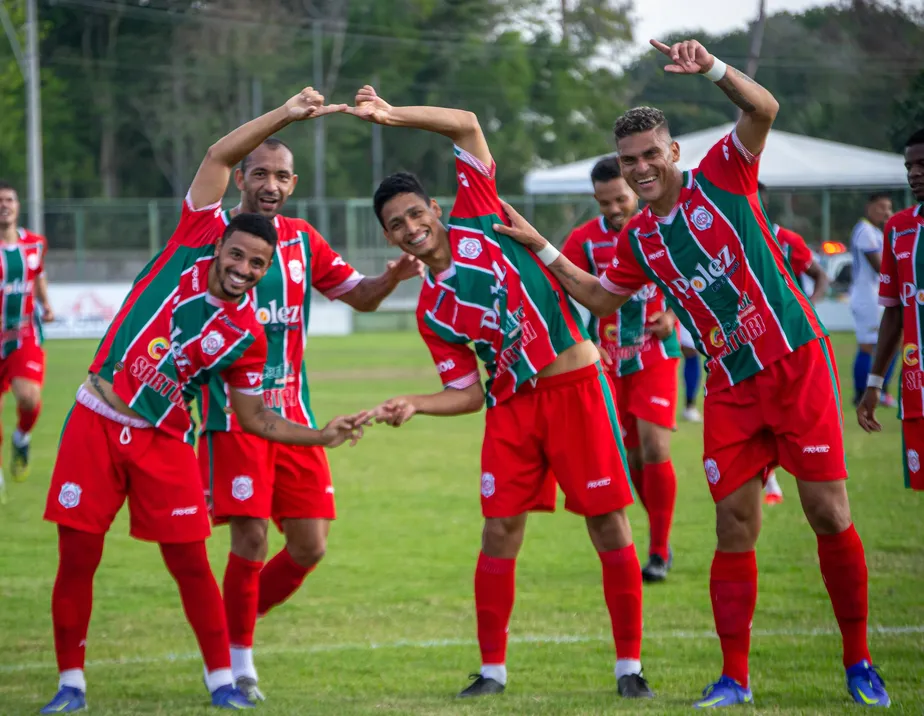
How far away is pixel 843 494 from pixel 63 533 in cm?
326

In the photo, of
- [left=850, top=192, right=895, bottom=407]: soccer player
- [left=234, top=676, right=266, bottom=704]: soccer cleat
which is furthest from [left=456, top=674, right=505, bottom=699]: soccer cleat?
[left=850, top=192, right=895, bottom=407]: soccer player

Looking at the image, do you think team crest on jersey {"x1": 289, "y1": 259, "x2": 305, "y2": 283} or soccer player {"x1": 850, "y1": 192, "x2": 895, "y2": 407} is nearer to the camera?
team crest on jersey {"x1": 289, "y1": 259, "x2": 305, "y2": 283}

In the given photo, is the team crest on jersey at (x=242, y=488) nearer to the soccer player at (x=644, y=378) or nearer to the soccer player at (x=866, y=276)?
the soccer player at (x=644, y=378)

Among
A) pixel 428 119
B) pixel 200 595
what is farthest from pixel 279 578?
pixel 428 119

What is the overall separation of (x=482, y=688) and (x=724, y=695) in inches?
42.0

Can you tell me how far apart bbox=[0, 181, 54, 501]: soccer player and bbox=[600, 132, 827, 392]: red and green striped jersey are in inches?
299

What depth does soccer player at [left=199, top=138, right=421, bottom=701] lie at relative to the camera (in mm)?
6008

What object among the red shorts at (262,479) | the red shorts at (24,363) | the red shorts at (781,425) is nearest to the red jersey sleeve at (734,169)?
the red shorts at (781,425)

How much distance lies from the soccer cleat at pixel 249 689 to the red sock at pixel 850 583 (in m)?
2.50

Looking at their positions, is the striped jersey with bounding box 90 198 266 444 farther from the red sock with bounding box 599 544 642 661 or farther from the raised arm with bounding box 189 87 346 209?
the red sock with bounding box 599 544 642 661

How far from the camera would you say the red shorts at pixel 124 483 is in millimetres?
5340

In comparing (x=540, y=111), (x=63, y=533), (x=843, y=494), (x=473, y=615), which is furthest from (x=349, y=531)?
(x=540, y=111)

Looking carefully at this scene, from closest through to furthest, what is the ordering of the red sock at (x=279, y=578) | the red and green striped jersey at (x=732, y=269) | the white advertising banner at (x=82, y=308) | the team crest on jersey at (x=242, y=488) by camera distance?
the red and green striped jersey at (x=732, y=269) → the team crest on jersey at (x=242, y=488) → the red sock at (x=279, y=578) → the white advertising banner at (x=82, y=308)

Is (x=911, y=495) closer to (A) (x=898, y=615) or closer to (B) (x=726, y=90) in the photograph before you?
(A) (x=898, y=615)
